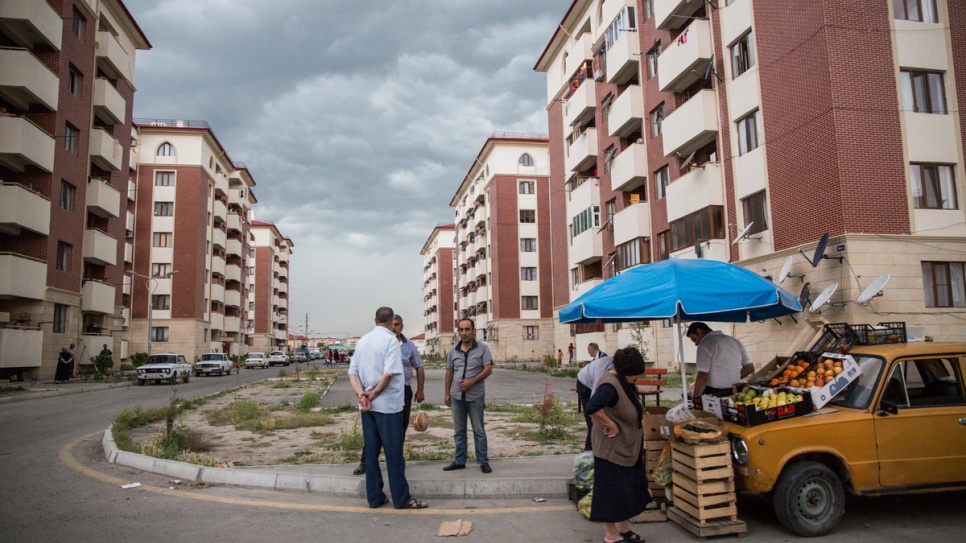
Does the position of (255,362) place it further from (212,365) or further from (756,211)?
(756,211)

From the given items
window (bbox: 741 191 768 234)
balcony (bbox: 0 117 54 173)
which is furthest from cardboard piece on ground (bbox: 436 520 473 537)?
balcony (bbox: 0 117 54 173)

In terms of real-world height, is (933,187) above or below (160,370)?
above

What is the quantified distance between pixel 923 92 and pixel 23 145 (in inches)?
1329

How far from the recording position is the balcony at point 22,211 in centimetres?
2623

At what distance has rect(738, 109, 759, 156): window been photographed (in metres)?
22.6

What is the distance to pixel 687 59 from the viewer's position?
25.8 metres

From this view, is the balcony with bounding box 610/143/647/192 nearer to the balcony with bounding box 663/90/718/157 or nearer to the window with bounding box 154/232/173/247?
the balcony with bounding box 663/90/718/157

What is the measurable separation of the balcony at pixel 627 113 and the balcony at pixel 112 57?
2842cm

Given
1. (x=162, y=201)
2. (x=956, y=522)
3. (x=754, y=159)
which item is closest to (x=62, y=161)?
(x=162, y=201)

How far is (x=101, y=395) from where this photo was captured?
73.8 feet

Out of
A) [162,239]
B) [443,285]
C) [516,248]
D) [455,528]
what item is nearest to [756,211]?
[455,528]

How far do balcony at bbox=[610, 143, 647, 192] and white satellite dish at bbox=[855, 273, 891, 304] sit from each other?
15.6m

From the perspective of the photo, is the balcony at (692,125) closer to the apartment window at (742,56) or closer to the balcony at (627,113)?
the apartment window at (742,56)

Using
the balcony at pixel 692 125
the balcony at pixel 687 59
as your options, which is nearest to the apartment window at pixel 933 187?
the balcony at pixel 692 125
